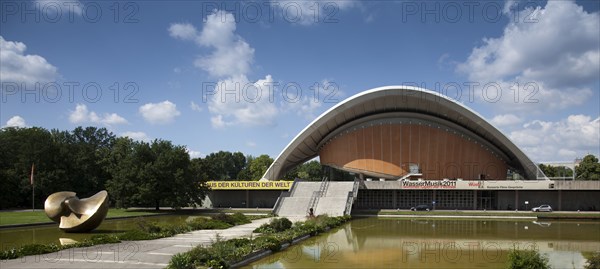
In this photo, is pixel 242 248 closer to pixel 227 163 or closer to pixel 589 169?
pixel 589 169

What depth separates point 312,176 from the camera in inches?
4373

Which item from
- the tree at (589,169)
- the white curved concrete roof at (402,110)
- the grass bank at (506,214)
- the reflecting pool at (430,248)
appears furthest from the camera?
the tree at (589,169)

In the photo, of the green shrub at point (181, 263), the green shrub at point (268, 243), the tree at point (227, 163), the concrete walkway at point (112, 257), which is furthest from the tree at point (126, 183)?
the tree at point (227, 163)

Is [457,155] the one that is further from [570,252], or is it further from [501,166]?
[570,252]

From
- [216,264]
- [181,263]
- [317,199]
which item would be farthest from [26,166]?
[181,263]

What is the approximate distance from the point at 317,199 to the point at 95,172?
95.7 ft

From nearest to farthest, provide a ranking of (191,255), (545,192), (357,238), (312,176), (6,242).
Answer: (191,255)
(6,242)
(357,238)
(545,192)
(312,176)

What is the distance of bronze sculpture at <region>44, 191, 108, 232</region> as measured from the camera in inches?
897

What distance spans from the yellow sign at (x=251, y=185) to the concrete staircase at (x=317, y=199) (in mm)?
2942

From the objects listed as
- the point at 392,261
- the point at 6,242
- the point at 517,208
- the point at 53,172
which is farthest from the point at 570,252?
the point at 53,172

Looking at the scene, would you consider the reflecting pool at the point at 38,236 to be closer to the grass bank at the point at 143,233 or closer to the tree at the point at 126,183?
the grass bank at the point at 143,233

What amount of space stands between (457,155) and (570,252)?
1444 inches

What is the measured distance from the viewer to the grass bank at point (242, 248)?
1353cm

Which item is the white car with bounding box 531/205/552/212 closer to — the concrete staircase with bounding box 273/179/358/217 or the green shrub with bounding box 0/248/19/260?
the concrete staircase with bounding box 273/179/358/217
